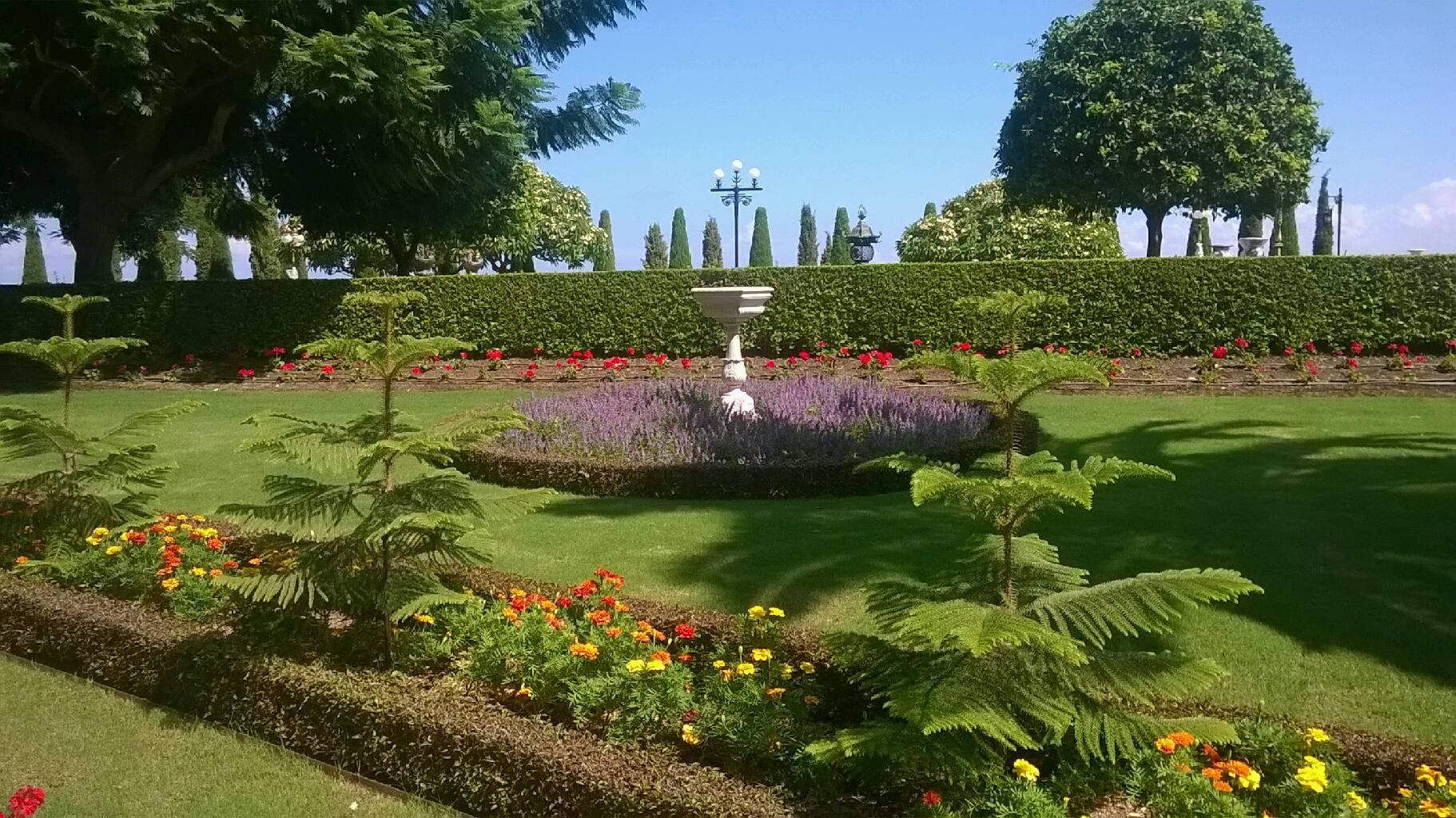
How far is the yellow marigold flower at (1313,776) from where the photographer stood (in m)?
2.90

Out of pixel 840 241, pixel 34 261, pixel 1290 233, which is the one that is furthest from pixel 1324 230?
pixel 34 261

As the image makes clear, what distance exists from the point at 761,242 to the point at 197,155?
1534 inches

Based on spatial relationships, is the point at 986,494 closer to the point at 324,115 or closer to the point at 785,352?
the point at 785,352

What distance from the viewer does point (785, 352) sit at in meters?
17.2

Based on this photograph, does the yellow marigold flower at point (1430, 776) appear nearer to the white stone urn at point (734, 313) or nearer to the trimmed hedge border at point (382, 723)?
the trimmed hedge border at point (382, 723)

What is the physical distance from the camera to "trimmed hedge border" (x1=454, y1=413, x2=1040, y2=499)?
7.62 m

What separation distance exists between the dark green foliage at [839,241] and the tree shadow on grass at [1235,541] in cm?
4146

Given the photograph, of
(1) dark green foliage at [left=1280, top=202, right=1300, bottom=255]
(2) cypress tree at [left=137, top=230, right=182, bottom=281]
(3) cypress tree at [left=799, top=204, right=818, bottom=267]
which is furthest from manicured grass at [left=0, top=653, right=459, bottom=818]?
(3) cypress tree at [left=799, top=204, right=818, bottom=267]

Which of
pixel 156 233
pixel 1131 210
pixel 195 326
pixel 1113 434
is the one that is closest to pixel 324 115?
pixel 195 326

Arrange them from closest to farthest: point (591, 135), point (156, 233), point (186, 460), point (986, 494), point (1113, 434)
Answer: point (986, 494) → point (186, 460) → point (1113, 434) → point (591, 135) → point (156, 233)

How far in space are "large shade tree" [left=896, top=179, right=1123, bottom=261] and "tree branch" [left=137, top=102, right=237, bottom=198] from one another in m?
17.8

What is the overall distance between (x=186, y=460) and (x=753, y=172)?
20.7m

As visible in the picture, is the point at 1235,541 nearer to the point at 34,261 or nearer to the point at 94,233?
the point at 94,233

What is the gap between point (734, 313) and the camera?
10195 millimetres
